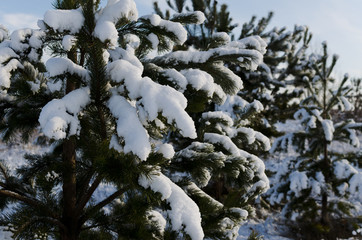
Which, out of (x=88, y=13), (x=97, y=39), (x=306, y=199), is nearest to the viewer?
(x=97, y=39)

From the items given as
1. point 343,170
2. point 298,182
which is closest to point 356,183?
point 343,170

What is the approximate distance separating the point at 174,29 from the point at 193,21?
0.33 m

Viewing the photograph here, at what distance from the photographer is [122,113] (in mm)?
1615

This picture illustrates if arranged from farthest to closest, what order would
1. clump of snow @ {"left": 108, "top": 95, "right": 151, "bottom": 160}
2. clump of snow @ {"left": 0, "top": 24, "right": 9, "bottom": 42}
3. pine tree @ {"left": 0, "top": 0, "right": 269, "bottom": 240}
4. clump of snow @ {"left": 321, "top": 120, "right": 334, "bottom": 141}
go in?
clump of snow @ {"left": 321, "top": 120, "right": 334, "bottom": 141}
clump of snow @ {"left": 0, "top": 24, "right": 9, "bottom": 42}
pine tree @ {"left": 0, "top": 0, "right": 269, "bottom": 240}
clump of snow @ {"left": 108, "top": 95, "right": 151, "bottom": 160}

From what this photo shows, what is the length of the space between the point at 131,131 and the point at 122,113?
0.18 metres

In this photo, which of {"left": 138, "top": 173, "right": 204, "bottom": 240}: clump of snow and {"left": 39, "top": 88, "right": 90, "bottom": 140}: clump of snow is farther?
{"left": 138, "top": 173, "right": 204, "bottom": 240}: clump of snow

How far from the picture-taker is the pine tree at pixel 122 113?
5.20ft

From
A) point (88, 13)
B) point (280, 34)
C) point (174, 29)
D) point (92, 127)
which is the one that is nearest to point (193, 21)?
point (174, 29)

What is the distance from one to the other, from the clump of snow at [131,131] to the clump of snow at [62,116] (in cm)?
19

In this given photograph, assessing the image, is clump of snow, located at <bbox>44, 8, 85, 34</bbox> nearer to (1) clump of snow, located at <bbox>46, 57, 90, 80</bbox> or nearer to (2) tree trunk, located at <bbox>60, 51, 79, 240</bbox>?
(1) clump of snow, located at <bbox>46, 57, 90, 80</bbox>

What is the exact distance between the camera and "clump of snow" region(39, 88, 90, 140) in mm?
1434

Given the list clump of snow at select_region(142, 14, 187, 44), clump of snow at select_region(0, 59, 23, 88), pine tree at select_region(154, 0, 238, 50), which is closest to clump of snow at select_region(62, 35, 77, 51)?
clump of snow at select_region(0, 59, 23, 88)

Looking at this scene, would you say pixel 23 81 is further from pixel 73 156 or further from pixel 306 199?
pixel 306 199

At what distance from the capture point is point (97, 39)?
1.66 m
